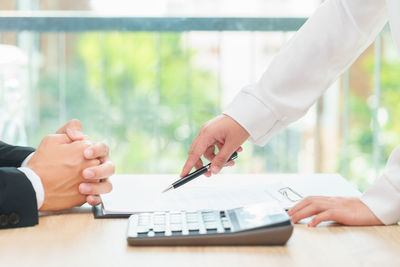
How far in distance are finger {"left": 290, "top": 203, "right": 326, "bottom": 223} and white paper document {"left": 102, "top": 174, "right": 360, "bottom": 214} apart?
2.5 inches

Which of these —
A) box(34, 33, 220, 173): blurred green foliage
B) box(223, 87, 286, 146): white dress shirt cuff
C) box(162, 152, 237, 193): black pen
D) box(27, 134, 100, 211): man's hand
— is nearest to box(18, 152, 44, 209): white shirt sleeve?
box(27, 134, 100, 211): man's hand

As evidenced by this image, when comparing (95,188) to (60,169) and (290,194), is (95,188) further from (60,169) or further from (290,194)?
(290,194)

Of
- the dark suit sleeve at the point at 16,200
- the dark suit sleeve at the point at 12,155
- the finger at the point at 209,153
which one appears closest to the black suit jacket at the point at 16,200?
the dark suit sleeve at the point at 16,200

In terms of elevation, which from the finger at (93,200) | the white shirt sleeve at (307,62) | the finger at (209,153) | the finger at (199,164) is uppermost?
the white shirt sleeve at (307,62)

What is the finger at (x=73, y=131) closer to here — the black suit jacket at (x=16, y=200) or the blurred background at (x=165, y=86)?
the black suit jacket at (x=16, y=200)

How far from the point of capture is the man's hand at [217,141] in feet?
3.30

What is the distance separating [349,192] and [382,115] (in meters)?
2.47

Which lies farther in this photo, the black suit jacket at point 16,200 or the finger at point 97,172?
the finger at point 97,172

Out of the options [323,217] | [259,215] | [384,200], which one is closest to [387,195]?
[384,200]

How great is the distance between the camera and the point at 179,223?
0.78 metres

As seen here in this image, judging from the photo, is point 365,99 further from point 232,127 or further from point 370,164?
point 232,127

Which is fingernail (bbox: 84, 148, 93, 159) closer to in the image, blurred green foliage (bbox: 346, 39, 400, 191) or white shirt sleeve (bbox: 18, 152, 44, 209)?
white shirt sleeve (bbox: 18, 152, 44, 209)

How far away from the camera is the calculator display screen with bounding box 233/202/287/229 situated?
75cm

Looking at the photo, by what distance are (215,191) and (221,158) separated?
8 centimetres
